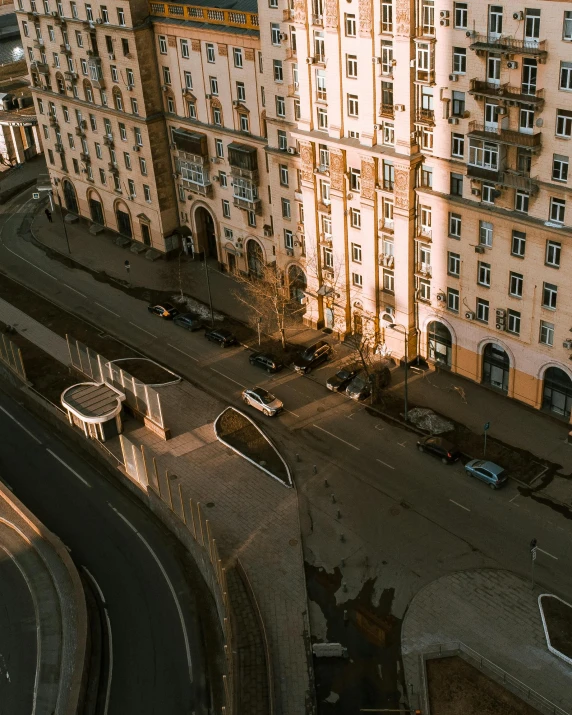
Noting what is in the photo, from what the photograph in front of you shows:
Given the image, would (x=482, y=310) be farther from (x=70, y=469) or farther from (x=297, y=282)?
(x=70, y=469)

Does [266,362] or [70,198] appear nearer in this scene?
[266,362]

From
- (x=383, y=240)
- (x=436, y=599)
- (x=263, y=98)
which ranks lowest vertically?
(x=436, y=599)

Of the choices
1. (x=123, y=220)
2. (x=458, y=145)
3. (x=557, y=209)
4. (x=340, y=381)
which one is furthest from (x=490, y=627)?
(x=123, y=220)

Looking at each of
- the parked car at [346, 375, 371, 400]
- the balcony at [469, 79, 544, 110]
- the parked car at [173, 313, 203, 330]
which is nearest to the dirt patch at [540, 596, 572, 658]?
the parked car at [346, 375, 371, 400]

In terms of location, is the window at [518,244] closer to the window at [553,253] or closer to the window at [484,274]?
the window at [553,253]

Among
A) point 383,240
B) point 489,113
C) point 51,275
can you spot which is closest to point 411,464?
point 383,240

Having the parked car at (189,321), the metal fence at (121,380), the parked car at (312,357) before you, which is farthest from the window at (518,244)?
the parked car at (189,321)

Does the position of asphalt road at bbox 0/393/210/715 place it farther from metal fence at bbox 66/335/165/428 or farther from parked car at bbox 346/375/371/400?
parked car at bbox 346/375/371/400

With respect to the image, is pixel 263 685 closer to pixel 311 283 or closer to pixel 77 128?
pixel 311 283
